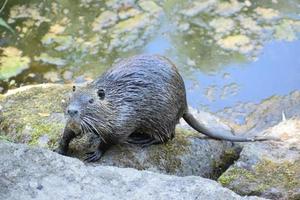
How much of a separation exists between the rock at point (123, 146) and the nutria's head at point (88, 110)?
266mm

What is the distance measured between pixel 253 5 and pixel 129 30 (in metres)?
1.59

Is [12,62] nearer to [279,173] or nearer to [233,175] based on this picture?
[233,175]

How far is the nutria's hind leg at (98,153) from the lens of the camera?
13.5 ft

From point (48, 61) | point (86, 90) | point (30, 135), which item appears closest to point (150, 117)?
point (86, 90)

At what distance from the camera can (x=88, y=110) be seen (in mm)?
3975

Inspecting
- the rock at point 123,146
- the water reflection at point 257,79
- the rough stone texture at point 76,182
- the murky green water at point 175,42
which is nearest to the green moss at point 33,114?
the rock at point 123,146

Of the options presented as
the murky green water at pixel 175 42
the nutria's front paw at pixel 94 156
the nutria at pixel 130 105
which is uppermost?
the nutria at pixel 130 105

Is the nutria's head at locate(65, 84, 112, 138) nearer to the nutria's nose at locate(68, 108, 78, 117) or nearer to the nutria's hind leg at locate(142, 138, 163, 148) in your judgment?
the nutria's nose at locate(68, 108, 78, 117)

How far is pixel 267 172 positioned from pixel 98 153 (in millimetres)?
1191

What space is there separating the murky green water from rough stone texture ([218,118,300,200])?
1.90m

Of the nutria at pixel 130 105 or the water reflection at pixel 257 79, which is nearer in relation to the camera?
the nutria at pixel 130 105

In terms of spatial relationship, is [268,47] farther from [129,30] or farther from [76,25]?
[76,25]

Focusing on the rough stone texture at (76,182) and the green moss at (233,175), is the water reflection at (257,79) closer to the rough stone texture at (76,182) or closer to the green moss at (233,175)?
the green moss at (233,175)

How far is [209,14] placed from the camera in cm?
749
